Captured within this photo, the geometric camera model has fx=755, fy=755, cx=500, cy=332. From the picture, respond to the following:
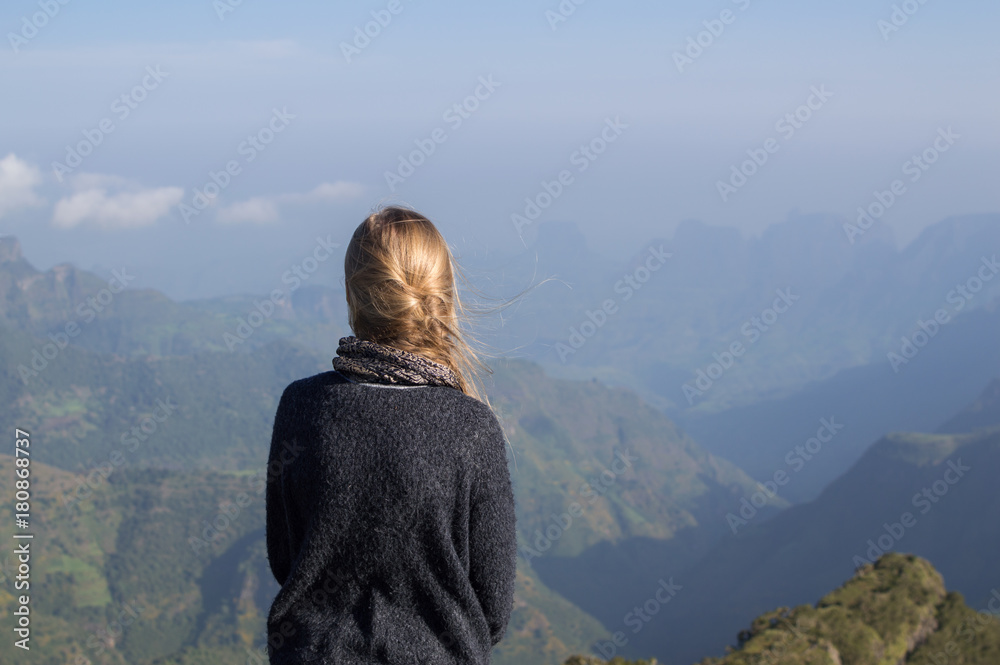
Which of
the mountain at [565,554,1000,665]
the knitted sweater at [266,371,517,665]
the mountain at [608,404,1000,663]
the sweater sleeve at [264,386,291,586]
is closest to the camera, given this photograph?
the knitted sweater at [266,371,517,665]

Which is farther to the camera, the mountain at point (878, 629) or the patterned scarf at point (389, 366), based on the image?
the mountain at point (878, 629)

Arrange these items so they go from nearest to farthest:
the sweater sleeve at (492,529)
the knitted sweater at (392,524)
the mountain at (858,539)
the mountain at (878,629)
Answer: the knitted sweater at (392,524), the sweater sleeve at (492,529), the mountain at (878,629), the mountain at (858,539)

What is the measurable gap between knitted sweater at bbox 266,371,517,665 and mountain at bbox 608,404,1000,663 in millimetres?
147360

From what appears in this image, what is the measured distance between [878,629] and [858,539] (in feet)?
581

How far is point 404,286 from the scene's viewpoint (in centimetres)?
307

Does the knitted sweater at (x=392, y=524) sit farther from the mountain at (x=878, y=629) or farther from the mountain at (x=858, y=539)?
the mountain at (x=858, y=539)

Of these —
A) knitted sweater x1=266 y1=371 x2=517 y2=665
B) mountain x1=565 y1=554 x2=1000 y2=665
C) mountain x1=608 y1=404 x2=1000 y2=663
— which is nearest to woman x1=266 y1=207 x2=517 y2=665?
knitted sweater x1=266 y1=371 x2=517 y2=665

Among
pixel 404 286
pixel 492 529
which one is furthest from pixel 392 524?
pixel 404 286

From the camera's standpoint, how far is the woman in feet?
9.57

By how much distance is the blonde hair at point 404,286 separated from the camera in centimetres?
307

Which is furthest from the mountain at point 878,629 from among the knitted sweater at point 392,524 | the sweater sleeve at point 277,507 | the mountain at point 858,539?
the mountain at point 858,539

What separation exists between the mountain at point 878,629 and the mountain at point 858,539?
129885mm

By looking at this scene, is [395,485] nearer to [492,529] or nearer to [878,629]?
[492,529]

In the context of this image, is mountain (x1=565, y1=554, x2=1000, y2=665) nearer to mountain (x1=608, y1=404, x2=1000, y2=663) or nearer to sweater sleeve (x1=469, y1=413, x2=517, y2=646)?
sweater sleeve (x1=469, y1=413, x2=517, y2=646)
